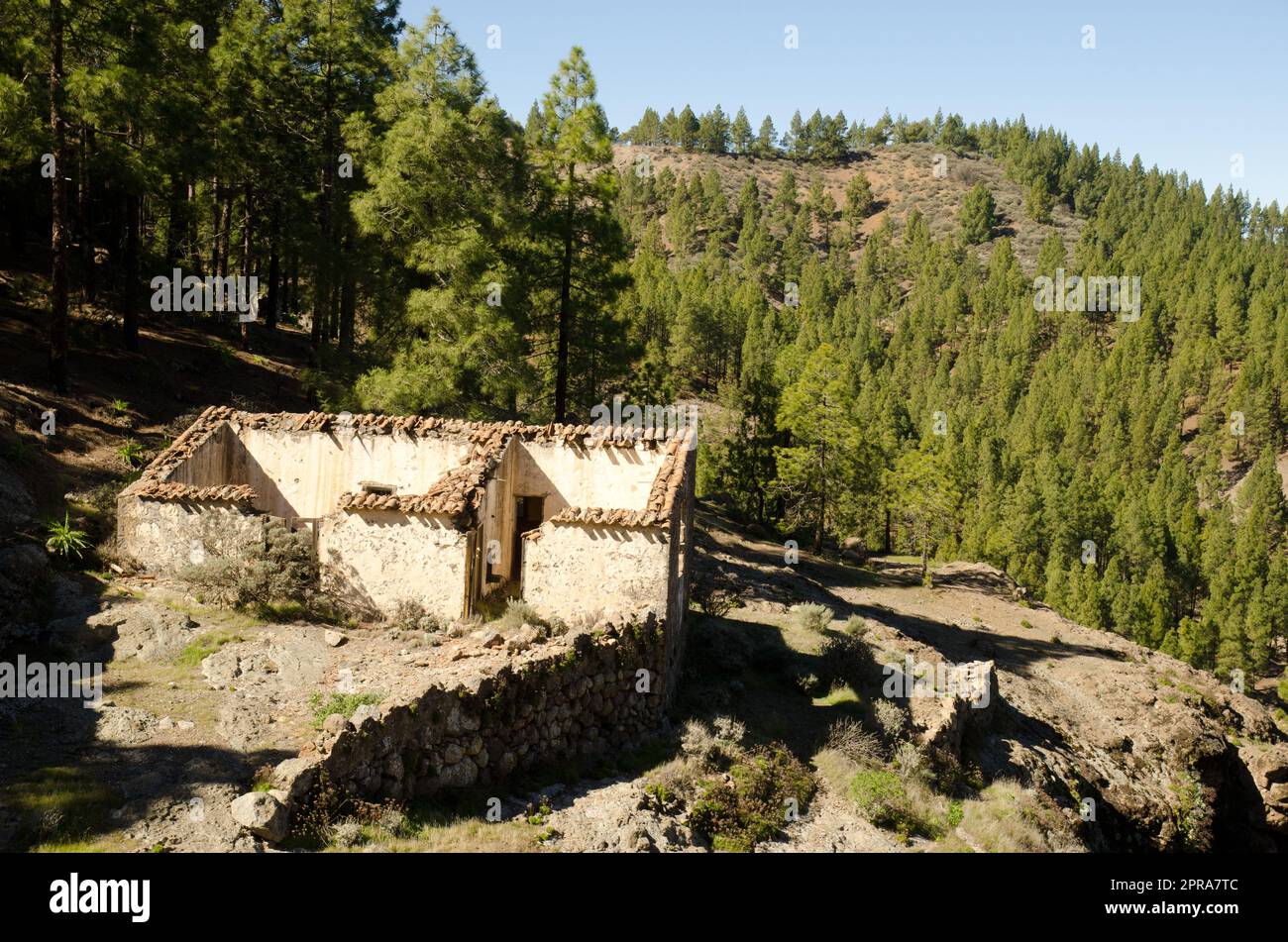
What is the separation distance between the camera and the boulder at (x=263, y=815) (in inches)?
322

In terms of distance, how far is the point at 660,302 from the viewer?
85312 millimetres

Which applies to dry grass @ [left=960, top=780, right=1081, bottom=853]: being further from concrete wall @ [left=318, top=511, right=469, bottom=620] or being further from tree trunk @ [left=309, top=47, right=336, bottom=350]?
tree trunk @ [left=309, top=47, right=336, bottom=350]

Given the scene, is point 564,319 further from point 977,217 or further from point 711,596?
point 977,217

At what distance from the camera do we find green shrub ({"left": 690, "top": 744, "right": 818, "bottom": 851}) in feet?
37.7

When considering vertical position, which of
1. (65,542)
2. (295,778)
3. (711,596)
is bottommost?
(711,596)

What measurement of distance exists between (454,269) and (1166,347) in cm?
11049

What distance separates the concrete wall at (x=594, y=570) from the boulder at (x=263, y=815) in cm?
678

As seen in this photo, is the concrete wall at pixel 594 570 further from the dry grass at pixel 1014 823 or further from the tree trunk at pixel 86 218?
the tree trunk at pixel 86 218

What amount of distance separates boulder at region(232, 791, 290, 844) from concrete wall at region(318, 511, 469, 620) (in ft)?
21.1

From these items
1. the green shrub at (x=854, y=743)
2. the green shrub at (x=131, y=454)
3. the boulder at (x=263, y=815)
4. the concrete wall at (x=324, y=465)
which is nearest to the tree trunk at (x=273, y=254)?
the green shrub at (x=131, y=454)

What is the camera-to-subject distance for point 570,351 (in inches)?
1116

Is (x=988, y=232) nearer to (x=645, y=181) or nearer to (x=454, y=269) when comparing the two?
(x=645, y=181)

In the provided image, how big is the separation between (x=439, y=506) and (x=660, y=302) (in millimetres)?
72890

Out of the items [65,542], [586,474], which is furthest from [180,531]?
[586,474]
